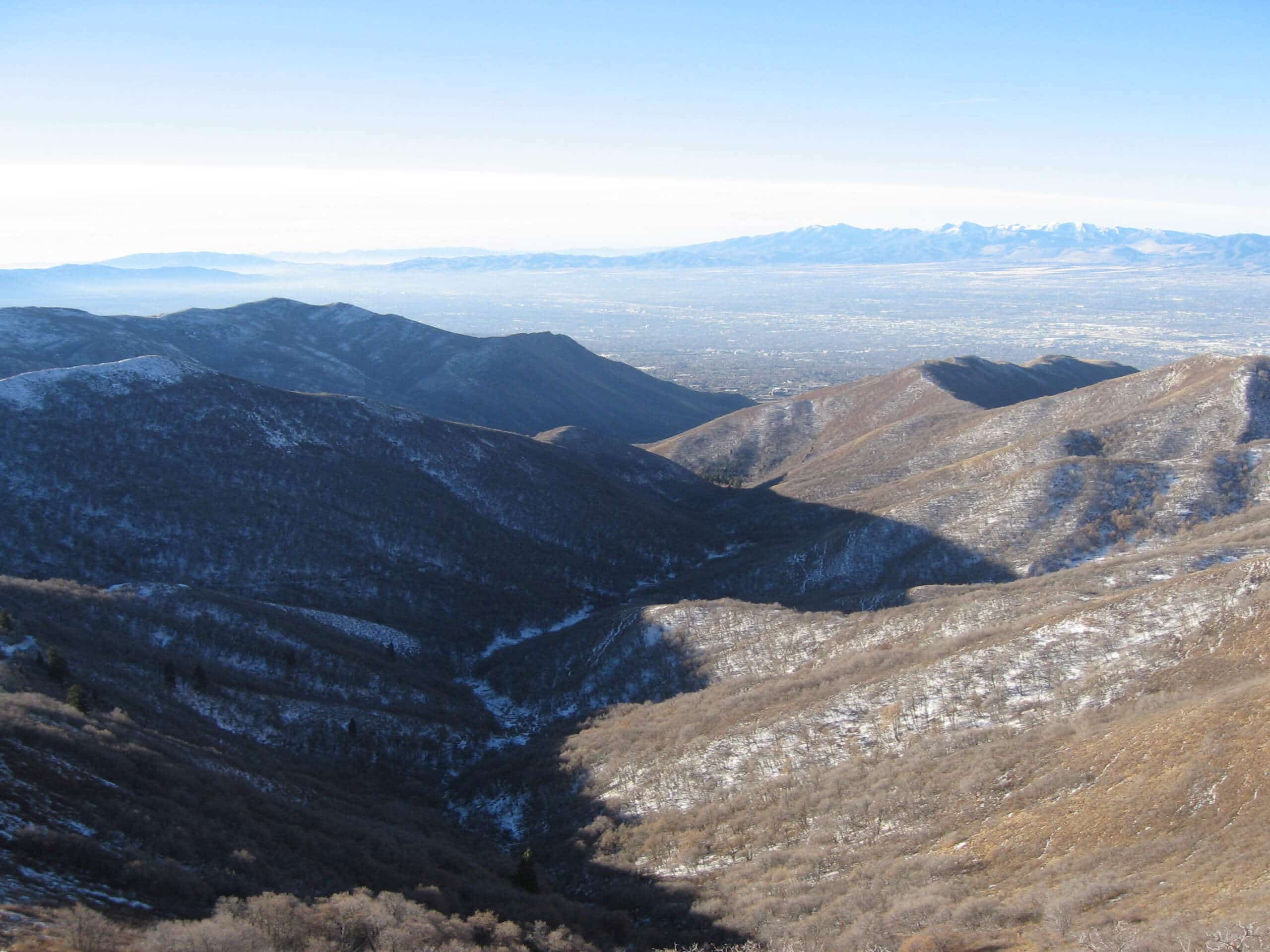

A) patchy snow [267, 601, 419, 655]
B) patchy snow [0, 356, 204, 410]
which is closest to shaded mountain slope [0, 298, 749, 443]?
patchy snow [0, 356, 204, 410]

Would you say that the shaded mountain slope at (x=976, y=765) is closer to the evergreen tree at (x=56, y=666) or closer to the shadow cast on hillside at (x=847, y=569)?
the shadow cast on hillside at (x=847, y=569)

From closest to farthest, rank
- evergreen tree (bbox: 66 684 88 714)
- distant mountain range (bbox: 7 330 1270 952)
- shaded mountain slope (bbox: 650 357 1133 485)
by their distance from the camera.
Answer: distant mountain range (bbox: 7 330 1270 952), evergreen tree (bbox: 66 684 88 714), shaded mountain slope (bbox: 650 357 1133 485)

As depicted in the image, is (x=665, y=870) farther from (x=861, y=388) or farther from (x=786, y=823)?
(x=861, y=388)

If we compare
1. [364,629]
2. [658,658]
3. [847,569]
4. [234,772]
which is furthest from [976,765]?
[364,629]

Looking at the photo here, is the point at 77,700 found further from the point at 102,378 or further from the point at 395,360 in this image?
the point at 395,360

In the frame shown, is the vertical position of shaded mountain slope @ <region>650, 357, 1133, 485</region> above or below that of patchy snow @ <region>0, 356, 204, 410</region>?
below

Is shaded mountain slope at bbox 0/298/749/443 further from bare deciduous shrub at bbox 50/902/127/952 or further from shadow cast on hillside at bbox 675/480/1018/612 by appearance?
bare deciduous shrub at bbox 50/902/127/952
